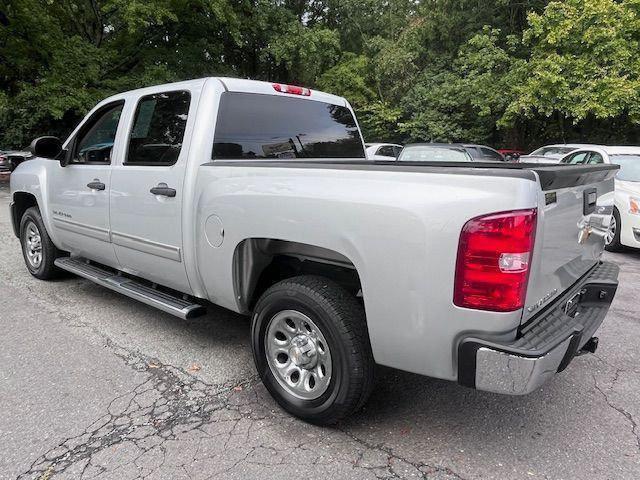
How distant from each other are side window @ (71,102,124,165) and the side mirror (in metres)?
0.14

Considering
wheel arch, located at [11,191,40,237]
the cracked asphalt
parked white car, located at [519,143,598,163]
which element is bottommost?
the cracked asphalt

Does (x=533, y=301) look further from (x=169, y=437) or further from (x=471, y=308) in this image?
(x=169, y=437)

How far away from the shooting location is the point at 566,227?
2.50 metres

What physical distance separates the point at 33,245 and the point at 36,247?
0.21 ft

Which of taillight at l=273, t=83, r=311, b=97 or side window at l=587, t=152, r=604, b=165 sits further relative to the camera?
side window at l=587, t=152, r=604, b=165

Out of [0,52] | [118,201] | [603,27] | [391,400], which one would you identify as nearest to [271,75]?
[0,52]

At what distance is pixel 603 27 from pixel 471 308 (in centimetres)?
1700

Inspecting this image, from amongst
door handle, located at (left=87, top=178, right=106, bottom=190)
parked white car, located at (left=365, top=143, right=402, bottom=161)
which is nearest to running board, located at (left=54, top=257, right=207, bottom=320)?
door handle, located at (left=87, top=178, right=106, bottom=190)

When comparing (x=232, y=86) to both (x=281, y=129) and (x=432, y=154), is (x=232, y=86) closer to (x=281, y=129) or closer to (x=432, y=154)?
(x=281, y=129)

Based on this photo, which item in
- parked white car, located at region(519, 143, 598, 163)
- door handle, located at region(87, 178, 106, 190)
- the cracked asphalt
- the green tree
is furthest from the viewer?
the green tree

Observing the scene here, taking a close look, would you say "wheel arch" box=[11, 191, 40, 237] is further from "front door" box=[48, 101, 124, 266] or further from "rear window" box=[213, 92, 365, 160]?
"rear window" box=[213, 92, 365, 160]

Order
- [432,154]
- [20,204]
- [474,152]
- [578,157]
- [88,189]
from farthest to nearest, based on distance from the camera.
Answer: [474,152] < [432,154] < [578,157] < [20,204] < [88,189]

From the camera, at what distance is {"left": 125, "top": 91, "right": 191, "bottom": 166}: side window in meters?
3.45

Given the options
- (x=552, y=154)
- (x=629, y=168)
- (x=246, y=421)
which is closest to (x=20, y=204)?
(x=246, y=421)
